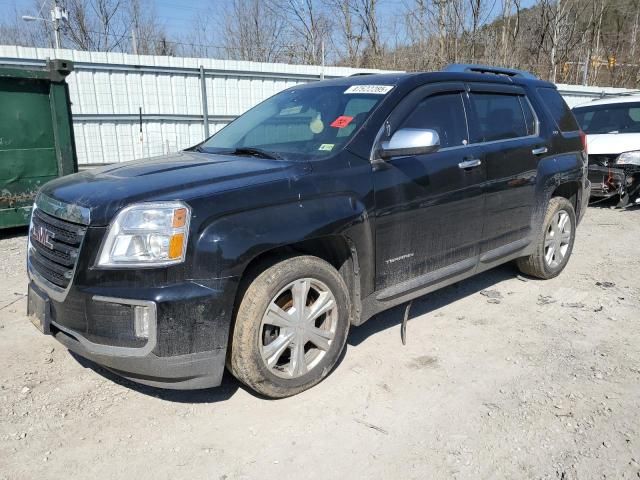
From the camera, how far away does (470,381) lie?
3.27m

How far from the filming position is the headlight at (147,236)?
8.30ft

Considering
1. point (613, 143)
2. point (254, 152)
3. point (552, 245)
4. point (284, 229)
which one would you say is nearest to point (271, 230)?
point (284, 229)

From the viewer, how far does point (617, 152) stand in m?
8.26

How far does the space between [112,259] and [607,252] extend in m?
5.75

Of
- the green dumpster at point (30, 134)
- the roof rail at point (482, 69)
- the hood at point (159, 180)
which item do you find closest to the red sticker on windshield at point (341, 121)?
the hood at point (159, 180)

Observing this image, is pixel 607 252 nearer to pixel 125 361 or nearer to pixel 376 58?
pixel 125 361

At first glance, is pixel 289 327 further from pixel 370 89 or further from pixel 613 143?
pixel 613 143

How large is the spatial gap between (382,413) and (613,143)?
7383 mm

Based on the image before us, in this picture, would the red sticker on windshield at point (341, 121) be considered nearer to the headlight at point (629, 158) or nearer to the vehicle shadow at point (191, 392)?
the vehicle shadow at point (191, 392)

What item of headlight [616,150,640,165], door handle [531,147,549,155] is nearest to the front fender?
door handle [531,147,549,155]

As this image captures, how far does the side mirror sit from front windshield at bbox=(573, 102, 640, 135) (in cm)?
707

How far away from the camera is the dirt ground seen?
252 cm

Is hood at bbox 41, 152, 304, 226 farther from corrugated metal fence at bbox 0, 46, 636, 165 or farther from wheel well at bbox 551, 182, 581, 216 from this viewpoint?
corrugated metal fence at bbox 0, 46, 636, 165

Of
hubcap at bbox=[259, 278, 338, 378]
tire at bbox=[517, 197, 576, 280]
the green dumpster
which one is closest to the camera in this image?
hubcap at bbox=[259, 278, 338, 378]
